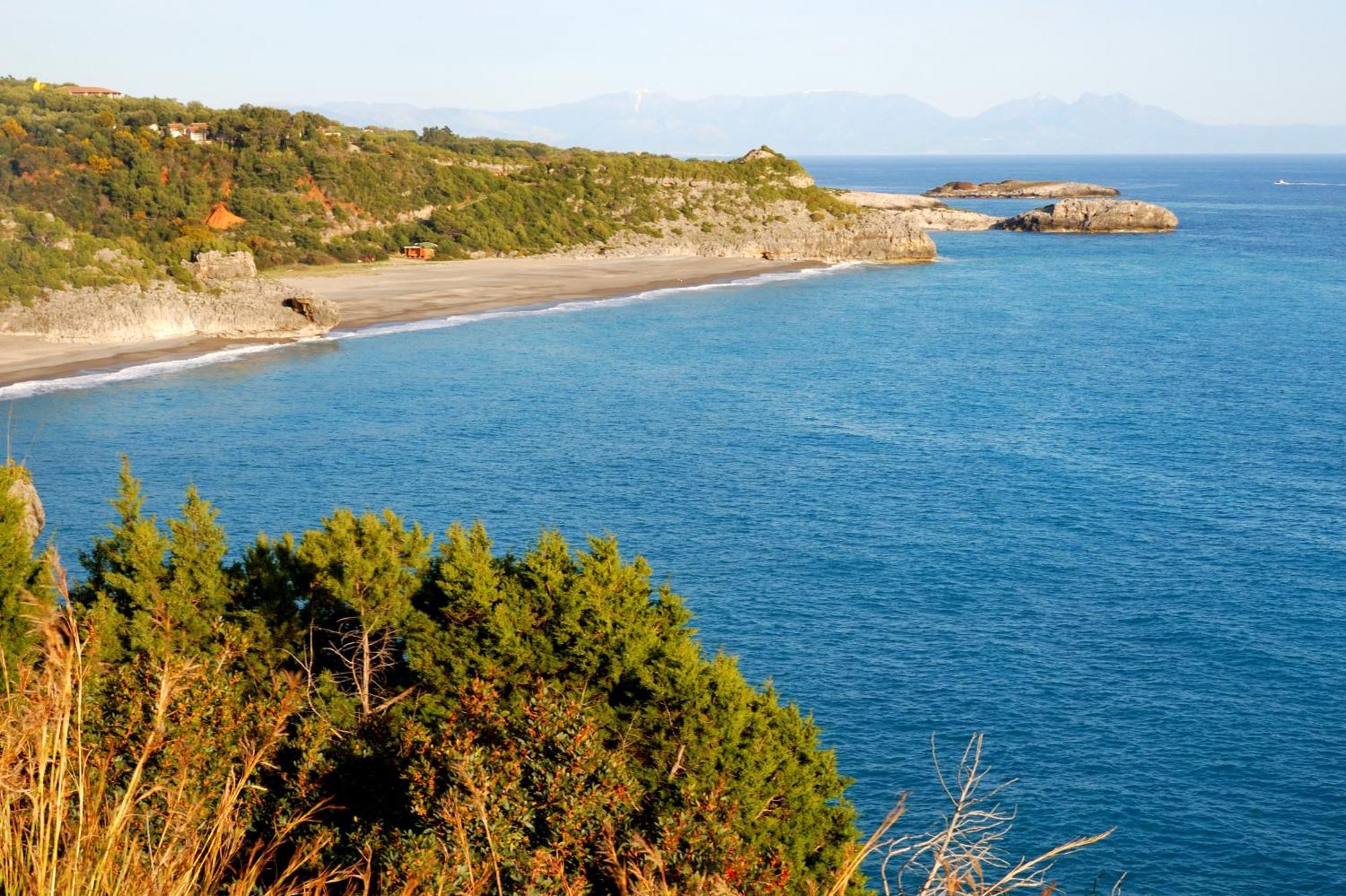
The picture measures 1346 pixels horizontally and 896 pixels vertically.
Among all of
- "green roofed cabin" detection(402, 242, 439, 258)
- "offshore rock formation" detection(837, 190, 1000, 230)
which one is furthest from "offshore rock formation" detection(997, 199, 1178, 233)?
"green roofed cabin" detection(402, 242, 439, 258)

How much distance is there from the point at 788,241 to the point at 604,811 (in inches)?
4288

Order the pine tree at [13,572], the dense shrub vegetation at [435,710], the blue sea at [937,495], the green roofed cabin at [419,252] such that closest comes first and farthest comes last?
the dense shrub vegetation at [435,710], the pine tree at [13,572], the blue sea at [937,495], the green roofed cabin at [419,252]

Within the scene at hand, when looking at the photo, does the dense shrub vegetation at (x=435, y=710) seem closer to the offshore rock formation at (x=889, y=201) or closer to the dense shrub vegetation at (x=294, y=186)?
the dense shrub vegetation at (x=294, y=186)

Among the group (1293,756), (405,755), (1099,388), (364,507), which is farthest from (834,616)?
(1099,388)

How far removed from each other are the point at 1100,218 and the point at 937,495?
114 m

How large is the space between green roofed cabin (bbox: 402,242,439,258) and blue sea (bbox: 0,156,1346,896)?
80.5 ft

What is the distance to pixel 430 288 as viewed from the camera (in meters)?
91.1

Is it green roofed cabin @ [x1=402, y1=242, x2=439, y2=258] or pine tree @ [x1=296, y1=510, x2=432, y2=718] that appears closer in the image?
pine tree @ [x1=296, y1=510, x2=432, y2=718]

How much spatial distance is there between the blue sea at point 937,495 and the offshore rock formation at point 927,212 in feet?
231

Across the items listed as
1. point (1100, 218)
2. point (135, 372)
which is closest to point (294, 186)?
point (135, 372)

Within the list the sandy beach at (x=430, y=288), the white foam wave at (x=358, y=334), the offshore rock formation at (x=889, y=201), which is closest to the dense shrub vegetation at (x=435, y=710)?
the white foam wave at (x=358, y=334)

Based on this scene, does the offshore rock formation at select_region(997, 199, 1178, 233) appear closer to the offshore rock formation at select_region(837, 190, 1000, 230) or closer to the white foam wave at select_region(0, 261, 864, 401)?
the offshore rock formation at select_region(837, 190, 1000, 230)

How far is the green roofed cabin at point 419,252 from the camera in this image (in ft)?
342

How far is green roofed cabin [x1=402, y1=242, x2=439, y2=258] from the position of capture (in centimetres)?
10438
